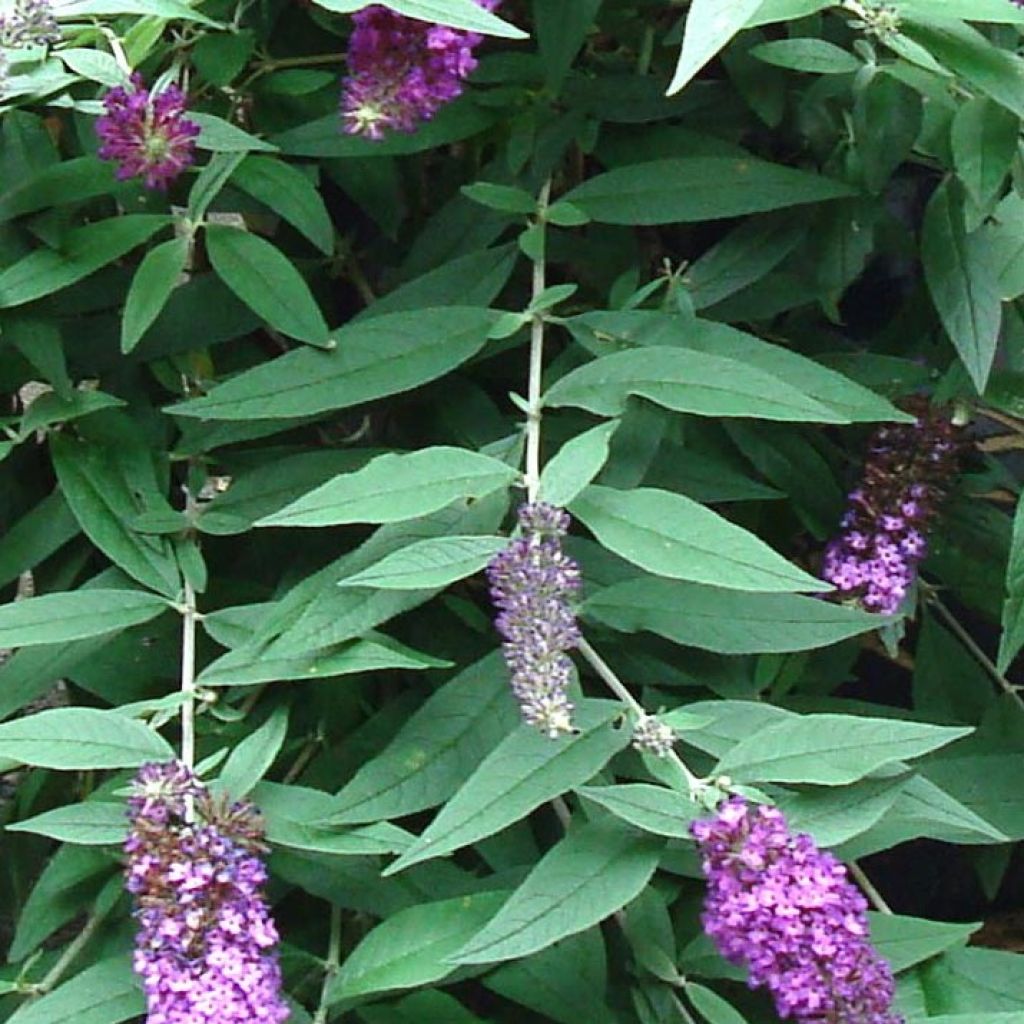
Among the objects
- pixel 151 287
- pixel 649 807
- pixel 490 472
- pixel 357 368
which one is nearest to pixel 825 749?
pixel 649 807

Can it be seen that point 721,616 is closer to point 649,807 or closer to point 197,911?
point 649,807

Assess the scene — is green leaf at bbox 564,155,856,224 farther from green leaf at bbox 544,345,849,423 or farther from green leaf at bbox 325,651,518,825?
green leaf at bbox 325,651,518,825

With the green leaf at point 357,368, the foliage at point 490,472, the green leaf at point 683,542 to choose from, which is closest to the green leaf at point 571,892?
the foliage at point 490,472

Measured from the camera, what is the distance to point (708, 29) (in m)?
0.54

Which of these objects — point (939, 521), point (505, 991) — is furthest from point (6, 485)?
point (939, 521)

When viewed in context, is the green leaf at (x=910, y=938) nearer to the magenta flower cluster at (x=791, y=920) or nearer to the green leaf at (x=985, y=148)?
the magenta flower cluster at (x=791, y=920)

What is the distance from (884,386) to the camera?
854mm

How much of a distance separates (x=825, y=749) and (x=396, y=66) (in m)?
0.34

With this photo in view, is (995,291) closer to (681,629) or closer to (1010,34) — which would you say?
(1010,34)

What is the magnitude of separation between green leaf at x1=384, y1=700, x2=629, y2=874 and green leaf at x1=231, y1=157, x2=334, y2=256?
0.27 meters

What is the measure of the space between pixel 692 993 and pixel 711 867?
0.12 metres

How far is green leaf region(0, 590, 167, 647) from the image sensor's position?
737mm

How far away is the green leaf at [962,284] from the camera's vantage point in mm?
768

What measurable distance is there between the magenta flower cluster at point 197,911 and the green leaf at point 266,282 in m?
0.22
